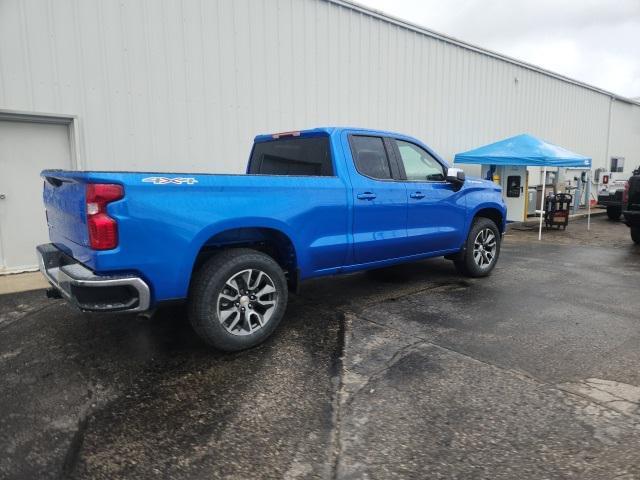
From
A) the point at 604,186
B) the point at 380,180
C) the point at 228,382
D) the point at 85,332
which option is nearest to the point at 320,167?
the point at 380,180

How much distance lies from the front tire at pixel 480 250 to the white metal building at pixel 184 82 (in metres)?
4.26

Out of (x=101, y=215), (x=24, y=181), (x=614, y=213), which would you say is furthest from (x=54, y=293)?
(x=614, y=213)

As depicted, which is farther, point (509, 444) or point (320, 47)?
point (320, 47)

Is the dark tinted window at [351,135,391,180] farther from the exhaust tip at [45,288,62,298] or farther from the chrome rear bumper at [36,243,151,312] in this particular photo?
the exhaust tip at [45,288,62,298]

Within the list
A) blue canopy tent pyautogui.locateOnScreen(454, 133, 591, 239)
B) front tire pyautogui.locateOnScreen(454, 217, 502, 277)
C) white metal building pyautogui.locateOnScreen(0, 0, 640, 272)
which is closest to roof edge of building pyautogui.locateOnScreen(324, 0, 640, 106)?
white metal building pyautogui.locateOnScreen(0, 0, 640, 272)

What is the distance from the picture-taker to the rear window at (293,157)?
4594 millimetres

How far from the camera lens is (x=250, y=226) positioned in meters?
3.73

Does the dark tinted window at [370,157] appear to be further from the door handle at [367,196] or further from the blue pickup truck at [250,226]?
the door handle at [367,196]

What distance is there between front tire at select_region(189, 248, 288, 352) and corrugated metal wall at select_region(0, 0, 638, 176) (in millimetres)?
4264

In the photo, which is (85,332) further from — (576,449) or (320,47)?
(320,47)

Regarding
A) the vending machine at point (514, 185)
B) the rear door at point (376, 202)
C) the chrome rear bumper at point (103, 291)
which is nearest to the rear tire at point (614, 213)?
the vending machine at point (514, 185)

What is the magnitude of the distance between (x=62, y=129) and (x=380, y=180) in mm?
4940

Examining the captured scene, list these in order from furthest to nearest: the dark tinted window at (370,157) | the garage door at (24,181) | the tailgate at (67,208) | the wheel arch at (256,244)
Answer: the garage door at (24,181) → the dark tinted window at (370,157) → the wheel arch at (256,244) → the tailgate at (67,208)

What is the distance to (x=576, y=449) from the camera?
2461 millimetres
